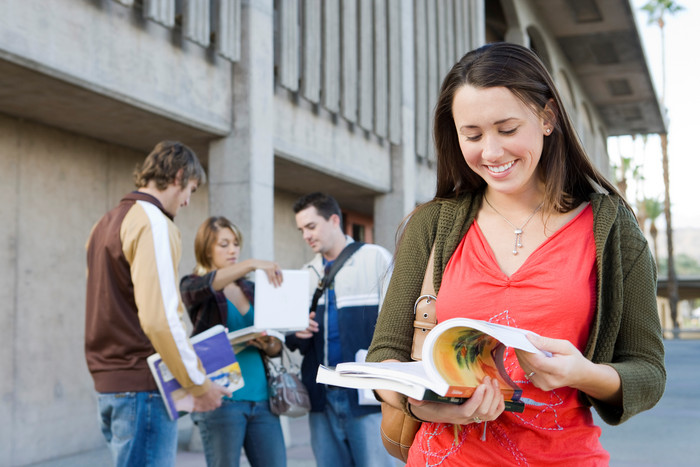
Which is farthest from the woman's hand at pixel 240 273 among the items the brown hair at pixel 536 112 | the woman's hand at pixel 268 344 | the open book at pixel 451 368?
the open book at pixel 451 368

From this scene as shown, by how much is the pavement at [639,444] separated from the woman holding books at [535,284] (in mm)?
5881

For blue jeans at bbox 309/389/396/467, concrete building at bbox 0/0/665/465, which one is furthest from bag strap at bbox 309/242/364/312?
concrete building at bbox 0/0/665/465

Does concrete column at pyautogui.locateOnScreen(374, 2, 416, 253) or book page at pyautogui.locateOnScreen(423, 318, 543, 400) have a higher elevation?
concrete column at pyautogui.locateOnScreen(374, 2, 416, 253)

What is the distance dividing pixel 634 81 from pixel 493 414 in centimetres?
2889

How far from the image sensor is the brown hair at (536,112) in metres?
1.95

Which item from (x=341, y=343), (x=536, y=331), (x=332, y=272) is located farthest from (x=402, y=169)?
(x=536, y=331)

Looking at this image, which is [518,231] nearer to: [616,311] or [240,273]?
[616,311]

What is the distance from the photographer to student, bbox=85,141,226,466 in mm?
3605

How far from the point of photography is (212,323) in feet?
16.3

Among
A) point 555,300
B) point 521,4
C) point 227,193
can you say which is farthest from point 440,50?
point 555,300

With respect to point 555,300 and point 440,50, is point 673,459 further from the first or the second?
point 440,50

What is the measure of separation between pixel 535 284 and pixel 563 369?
1.01 feet

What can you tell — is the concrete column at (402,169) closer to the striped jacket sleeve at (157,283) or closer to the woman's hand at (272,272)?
the woman's hand at (272,272)

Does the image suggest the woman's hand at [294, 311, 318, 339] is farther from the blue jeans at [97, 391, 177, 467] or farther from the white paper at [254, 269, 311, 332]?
the blue jeans at [97, 391, 177, 467]
